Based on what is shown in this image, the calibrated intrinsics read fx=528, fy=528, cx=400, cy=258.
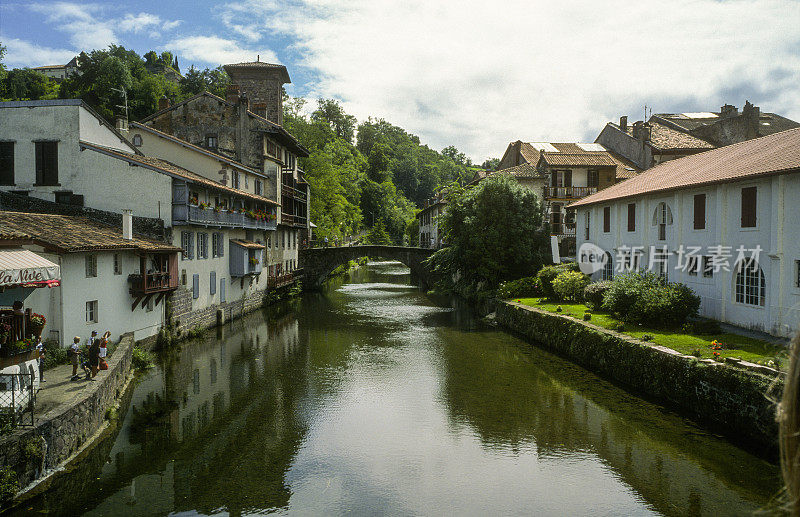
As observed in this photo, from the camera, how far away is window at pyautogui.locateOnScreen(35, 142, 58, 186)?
25516mm

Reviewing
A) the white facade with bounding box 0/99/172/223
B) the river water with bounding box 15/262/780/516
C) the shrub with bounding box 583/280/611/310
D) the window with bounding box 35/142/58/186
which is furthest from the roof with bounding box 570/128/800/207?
the window with bounding box 35/142/58/186

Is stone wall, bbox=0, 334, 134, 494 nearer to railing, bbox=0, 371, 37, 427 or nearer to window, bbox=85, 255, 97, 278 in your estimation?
railing, bbox=0, 371, 37, 427

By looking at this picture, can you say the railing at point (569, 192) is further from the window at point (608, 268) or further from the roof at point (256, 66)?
the roof at point (256, 66)

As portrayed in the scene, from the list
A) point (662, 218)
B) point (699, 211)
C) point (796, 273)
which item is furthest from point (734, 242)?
point (662, 218)

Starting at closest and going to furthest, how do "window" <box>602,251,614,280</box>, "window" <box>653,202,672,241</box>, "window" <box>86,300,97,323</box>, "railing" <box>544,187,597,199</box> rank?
1. "window" <box>86,300,97,323</box>
2. "window" <box>653,202,672,241</box>
3. "window" <box>602,251,614,280</box>
4. "railing" <box>544,187,597,199</box>

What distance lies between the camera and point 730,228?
23.2m

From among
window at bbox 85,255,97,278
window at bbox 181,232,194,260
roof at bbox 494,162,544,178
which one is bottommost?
window at bbox 85,255,97,278

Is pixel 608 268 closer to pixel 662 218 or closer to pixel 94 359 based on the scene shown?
pixel 662 218

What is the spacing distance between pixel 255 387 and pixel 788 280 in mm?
20807

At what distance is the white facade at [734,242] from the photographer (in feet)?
65.2

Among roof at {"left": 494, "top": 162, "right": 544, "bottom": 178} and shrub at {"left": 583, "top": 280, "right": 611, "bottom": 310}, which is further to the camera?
roof at {"left": 494, "top": 162, "right": 544, "bottom": 178}

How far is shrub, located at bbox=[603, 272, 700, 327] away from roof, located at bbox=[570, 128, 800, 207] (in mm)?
5092

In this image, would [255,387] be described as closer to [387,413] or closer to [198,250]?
[387,413]

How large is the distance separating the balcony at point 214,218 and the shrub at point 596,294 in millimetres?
21903
